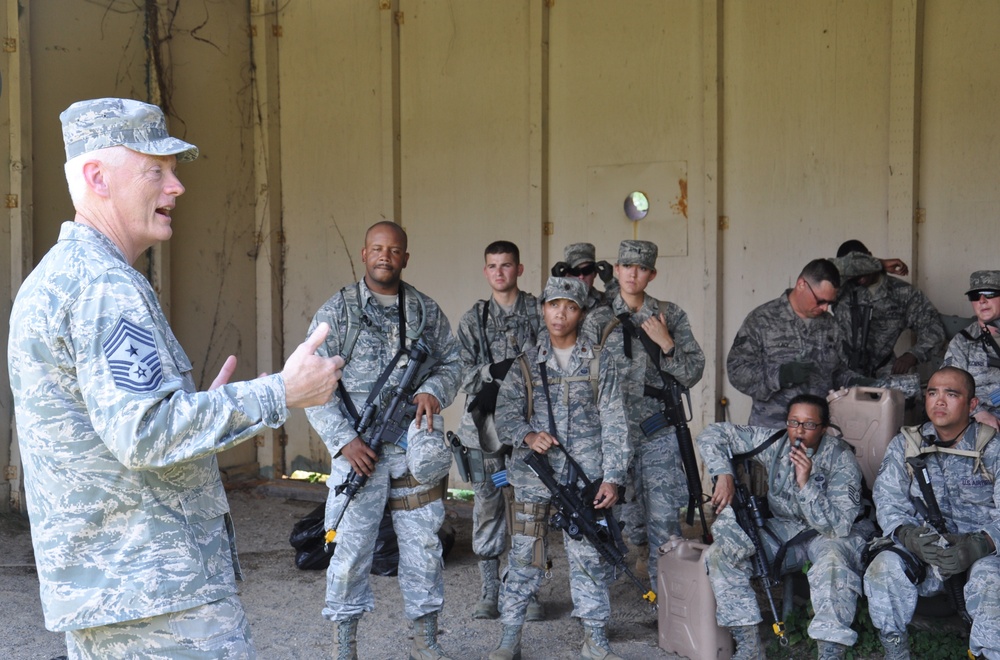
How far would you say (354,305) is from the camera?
4.30m

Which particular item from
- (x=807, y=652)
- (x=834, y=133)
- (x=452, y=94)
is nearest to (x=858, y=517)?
(x=807, y=652)

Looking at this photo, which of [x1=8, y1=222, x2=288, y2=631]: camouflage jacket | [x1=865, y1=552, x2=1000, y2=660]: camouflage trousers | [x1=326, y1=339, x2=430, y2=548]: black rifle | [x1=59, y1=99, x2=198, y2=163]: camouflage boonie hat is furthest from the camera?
[x1=326, y1=339, x2=430, y2=548]: black rifle

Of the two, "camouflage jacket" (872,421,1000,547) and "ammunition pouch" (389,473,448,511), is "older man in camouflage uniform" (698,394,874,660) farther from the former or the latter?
"ammunition pouch" (389,473,448,511)

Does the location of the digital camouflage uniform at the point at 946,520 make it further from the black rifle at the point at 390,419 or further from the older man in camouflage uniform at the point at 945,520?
the black rifle at the point at 390,419

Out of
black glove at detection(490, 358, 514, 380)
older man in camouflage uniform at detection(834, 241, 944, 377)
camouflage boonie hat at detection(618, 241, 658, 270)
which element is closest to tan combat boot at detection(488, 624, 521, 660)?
black glove at detection(490, 358, 514, 380)

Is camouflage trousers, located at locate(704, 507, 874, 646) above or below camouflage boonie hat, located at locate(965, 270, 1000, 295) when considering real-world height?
below

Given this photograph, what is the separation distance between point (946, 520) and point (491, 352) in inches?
90.0

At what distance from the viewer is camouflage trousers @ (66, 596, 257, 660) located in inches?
81.6

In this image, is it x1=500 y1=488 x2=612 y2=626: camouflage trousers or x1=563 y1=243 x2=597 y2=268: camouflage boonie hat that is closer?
x1=500 y1=488 x2=612 y2=626: camouflage trousers

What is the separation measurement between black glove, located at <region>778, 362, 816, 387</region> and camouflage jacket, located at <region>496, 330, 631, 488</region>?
138 cm

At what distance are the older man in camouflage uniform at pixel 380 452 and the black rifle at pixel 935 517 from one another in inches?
80.6

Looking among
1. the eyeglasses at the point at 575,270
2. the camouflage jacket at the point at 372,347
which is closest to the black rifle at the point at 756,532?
the camouflage jacket at the point at 372,347

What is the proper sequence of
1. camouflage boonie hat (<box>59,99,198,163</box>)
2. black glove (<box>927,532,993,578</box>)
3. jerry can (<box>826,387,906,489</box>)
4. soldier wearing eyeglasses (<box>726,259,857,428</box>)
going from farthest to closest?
1. soldier wearing eyeglasses (<box>726,259,857,428</box>)
2. jerry can (<box>826,387,906,489</box>)
3. black glove (<box>927,532,993,578</box>)
4. camouflage boonie hat (<box>59,99,198,163</box>)

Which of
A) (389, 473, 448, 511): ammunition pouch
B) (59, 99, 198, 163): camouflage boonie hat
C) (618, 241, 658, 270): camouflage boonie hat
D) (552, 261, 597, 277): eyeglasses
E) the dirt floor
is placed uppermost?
(59, 99, 198, 163): camouflage boonie hat
